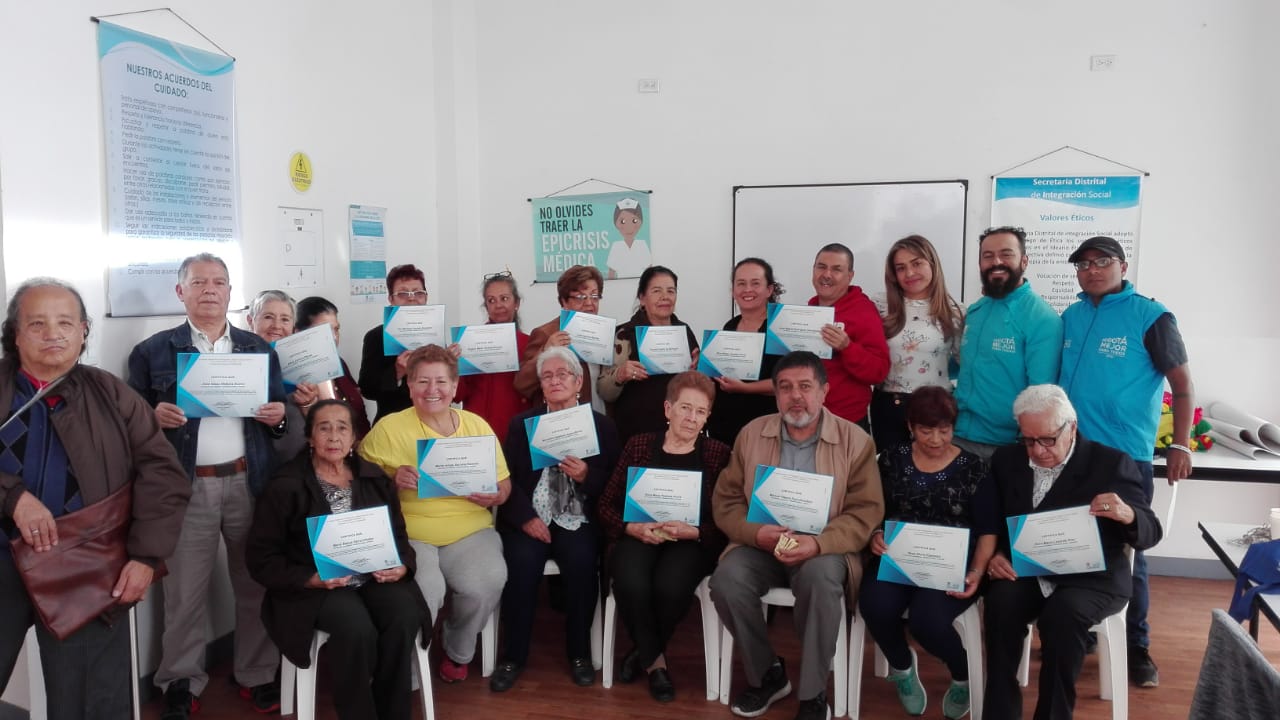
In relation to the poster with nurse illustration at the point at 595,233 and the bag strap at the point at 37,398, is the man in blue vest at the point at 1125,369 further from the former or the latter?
the bag strap at the point at 37,398

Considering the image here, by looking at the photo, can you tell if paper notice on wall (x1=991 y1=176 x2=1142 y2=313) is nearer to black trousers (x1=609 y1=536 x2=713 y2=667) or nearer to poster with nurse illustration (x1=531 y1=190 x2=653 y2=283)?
poster with nurse illustration (x1=531 y1=190 x2=653 y2=283)

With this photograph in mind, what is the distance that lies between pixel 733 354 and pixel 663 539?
86 centimetres


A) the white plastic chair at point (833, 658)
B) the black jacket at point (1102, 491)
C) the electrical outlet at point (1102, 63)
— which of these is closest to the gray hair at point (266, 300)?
the white plastic chair at point (833, 658)

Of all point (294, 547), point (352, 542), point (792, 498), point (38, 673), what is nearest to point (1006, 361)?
point (792, 498)

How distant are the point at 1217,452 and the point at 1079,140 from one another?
1.73m

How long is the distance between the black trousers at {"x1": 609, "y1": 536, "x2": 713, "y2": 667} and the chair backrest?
180cm

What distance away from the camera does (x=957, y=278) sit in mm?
4516

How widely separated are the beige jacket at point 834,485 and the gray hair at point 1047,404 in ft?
1.80

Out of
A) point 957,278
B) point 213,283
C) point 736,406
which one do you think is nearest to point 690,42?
point 957,278

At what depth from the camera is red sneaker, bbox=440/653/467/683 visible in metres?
3.15

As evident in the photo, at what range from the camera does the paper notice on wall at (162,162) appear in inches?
113

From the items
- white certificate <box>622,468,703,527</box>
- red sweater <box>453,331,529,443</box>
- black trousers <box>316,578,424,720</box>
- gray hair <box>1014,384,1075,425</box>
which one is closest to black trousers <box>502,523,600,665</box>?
white certificate <box>622,468,703,527</box>

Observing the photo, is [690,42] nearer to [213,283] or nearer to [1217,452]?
[213,283]

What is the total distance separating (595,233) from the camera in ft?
16.2
